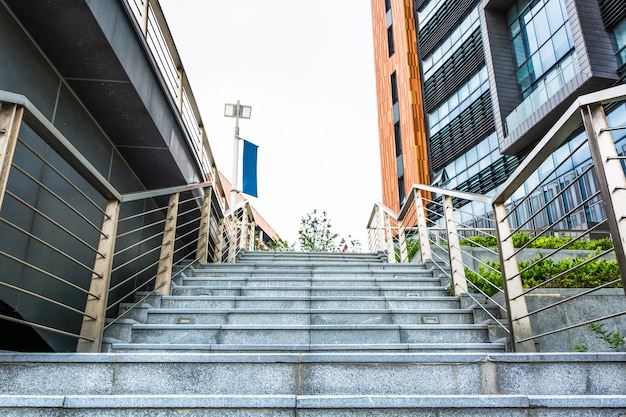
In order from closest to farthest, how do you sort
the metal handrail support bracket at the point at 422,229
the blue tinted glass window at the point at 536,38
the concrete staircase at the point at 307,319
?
1. the concrete staircase at the point at 307,319
2. the metal handrail support bracket at the point at 422,229
3. the blue tinted glass window at the point at 536,38

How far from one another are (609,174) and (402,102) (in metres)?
25.0

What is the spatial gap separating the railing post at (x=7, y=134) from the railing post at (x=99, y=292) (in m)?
1.22

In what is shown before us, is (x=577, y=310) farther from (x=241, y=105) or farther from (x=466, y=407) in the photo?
(x=241, y=105)

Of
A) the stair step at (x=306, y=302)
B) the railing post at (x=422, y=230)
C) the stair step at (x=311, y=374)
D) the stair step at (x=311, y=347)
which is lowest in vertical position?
the stair step at (x=311, y=374)

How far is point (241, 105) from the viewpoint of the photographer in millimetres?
13375

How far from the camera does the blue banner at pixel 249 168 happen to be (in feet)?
40.9

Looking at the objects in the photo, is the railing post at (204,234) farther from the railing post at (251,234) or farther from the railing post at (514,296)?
the railing post at (514,296)

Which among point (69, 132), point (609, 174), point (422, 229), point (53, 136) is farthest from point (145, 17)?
point (609, 174)

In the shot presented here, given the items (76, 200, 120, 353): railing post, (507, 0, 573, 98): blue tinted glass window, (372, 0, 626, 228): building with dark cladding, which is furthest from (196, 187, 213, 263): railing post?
(507, 0, 573, 98): blue tinted glass window

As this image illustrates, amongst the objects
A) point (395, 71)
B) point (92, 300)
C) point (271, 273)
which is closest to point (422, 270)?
point (271, 273)

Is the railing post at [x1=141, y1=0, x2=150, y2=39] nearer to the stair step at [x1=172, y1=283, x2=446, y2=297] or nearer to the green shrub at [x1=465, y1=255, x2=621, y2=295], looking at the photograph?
the stair step at [x1=172, y1=283, x2=446, y2=297]

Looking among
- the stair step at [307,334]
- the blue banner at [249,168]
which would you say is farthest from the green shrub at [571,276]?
the blue banner at [249,168]

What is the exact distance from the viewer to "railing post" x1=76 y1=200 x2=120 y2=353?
3.34m

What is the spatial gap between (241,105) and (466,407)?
1228 centimetres
